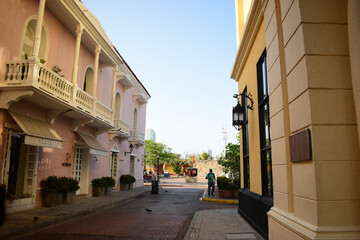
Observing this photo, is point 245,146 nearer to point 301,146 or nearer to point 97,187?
point 301,146

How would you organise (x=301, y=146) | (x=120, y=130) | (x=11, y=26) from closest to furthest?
(x=301, y=146)
(x=11, y=26)
(x=120, y=130)

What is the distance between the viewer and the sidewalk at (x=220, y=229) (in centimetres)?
622

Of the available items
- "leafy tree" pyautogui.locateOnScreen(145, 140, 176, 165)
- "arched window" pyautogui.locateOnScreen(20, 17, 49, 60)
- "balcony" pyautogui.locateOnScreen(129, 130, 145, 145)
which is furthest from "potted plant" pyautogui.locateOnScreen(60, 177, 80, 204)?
"leafy tree" pyautogui.locateOnScreen(145, 140, 176, 165)

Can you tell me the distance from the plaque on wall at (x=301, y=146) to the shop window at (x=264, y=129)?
2395 mm

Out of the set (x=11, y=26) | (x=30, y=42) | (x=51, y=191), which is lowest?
(x=51, y=191)

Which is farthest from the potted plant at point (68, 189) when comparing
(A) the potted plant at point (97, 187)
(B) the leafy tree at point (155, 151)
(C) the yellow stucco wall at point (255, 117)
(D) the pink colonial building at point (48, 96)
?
(B) the leafy tree at point (155, 151)

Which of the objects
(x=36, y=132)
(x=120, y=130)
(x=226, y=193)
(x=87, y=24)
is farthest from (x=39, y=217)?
(x=226, y=193)

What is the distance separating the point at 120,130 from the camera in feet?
58.2

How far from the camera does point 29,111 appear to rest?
9344 millimetres

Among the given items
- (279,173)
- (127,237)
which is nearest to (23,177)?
(127,237)

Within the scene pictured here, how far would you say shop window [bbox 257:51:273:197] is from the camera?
6.00 m

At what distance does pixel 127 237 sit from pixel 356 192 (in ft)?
17.3

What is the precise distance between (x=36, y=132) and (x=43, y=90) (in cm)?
141

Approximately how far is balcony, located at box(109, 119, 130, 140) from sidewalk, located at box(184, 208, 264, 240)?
971cm
